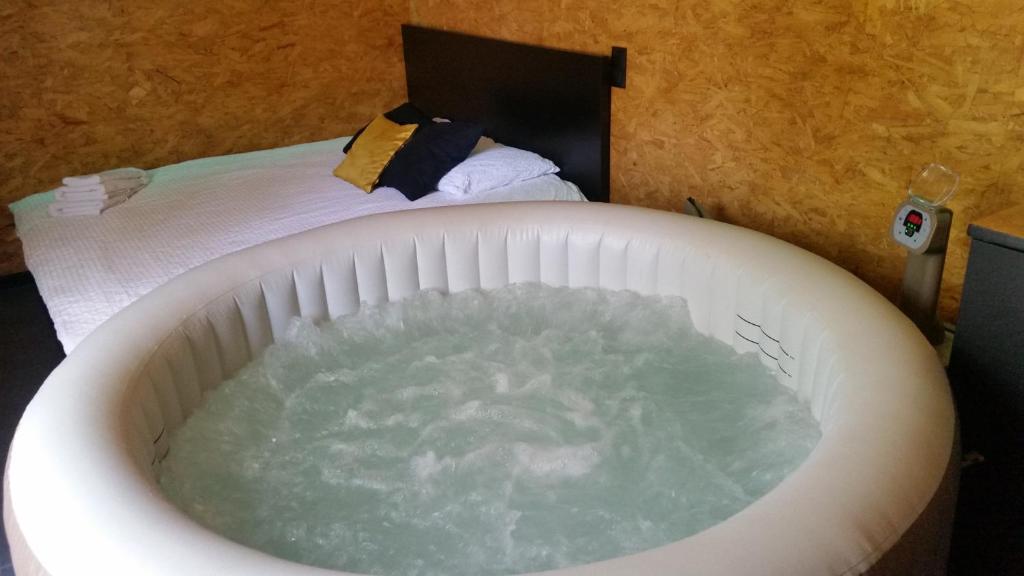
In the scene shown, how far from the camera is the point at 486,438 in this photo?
5.48ft

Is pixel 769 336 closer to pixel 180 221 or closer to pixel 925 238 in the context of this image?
pixel 925 238

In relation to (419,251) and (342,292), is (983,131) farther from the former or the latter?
(342,292)

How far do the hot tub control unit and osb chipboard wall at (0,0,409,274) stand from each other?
288cm

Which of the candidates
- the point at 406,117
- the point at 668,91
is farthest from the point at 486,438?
the point at 406,117

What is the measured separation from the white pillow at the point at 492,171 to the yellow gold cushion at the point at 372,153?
0.28 metres

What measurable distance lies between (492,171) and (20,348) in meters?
1.89

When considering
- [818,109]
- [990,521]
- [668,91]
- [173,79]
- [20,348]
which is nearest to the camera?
[990,521]

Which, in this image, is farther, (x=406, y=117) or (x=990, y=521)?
(x=406, y=117)

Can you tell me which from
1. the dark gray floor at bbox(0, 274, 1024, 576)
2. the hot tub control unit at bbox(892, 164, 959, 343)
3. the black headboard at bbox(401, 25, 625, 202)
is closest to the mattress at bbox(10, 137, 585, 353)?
the black headboard at bbox(401, 25, 625, 202)

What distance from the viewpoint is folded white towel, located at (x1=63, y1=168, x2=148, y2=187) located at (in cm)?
306

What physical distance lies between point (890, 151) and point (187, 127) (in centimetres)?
303

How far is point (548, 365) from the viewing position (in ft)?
6.35

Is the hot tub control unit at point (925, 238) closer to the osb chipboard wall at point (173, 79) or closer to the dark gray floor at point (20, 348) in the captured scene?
the dark gray floor at point (20, 348)

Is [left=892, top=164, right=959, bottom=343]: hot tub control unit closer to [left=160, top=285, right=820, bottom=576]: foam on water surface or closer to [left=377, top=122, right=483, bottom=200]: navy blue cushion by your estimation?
[left=160, top=285, right=820, bottom=576]: foam on water surface
